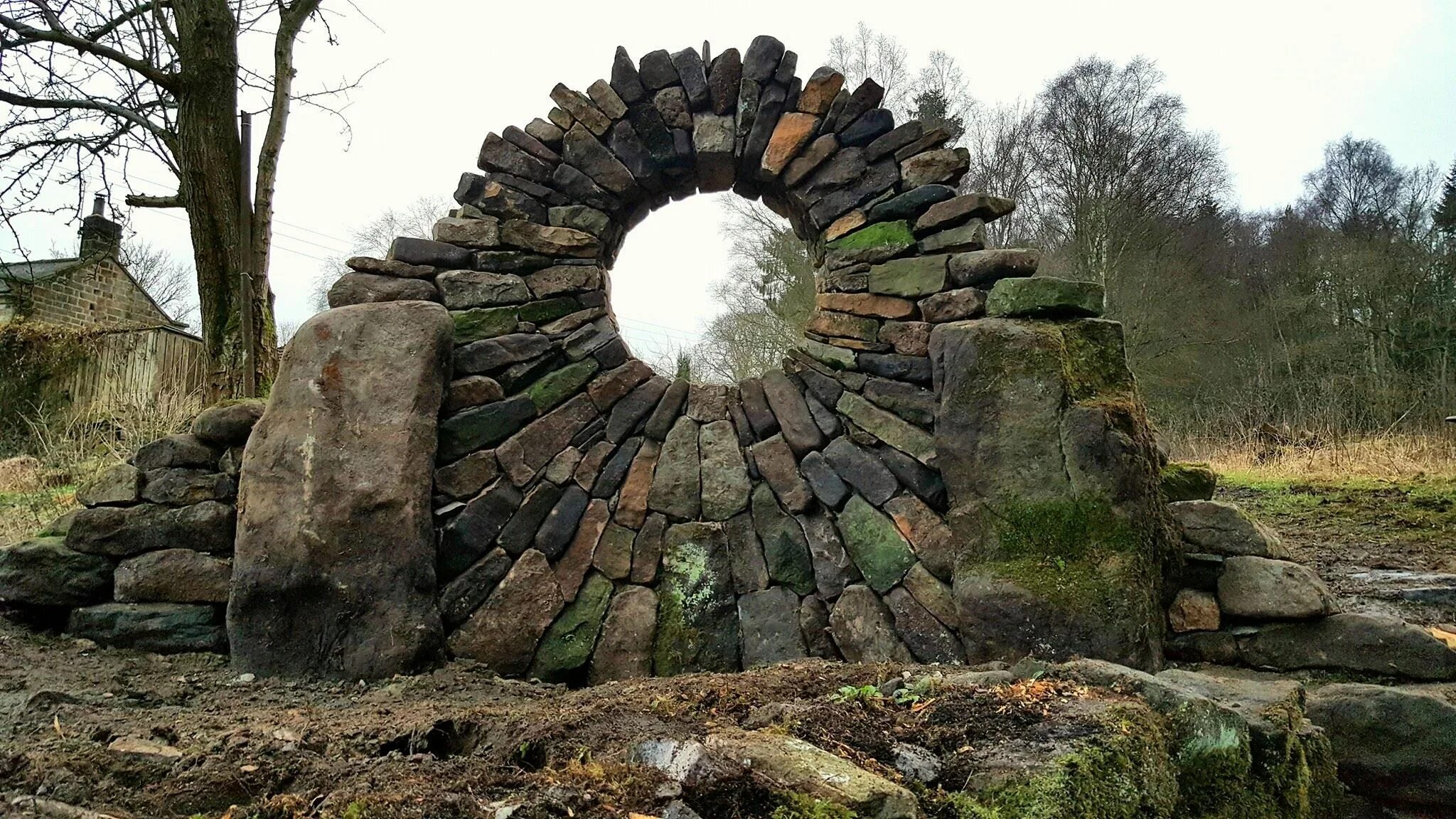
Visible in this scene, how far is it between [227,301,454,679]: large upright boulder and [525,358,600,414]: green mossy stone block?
40 centimetres

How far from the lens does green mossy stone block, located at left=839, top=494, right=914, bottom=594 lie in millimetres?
3189

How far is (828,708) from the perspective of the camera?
5.84 feet

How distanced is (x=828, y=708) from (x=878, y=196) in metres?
2.47

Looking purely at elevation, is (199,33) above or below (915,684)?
above

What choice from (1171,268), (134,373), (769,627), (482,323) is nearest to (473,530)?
(482,323)

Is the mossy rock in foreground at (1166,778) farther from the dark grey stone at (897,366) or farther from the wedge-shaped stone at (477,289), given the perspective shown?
the wedge-shaped stone at (477,289)

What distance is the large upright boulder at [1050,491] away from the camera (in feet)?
9.12

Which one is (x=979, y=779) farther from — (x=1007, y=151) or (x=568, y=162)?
(x=1007, y=151)

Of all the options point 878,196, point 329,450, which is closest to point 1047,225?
point 878,196

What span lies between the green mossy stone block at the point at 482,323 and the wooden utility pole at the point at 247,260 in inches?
121

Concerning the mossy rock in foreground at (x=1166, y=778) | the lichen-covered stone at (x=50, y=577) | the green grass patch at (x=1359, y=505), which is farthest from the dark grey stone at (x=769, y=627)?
the green grass patch at (x=1359, y=505)

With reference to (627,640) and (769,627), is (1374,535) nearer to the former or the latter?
(769,627)

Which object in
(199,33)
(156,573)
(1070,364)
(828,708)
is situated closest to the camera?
(828,708)

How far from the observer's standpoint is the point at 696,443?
360 cm
